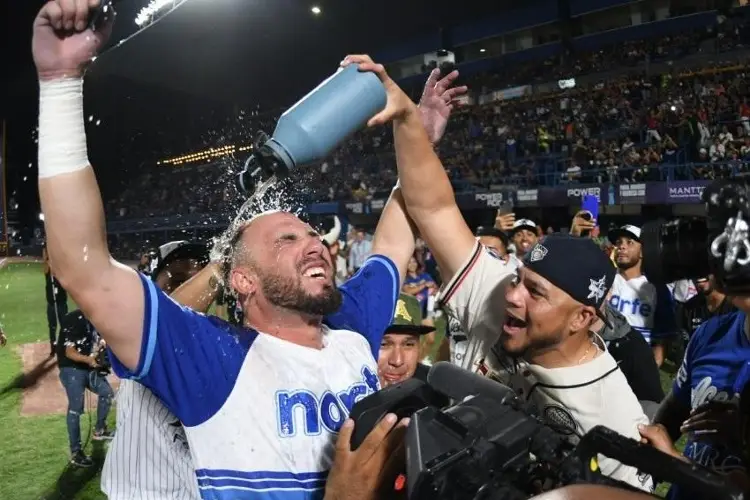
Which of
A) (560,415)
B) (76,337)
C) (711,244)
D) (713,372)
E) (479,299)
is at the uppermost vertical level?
(711,244)

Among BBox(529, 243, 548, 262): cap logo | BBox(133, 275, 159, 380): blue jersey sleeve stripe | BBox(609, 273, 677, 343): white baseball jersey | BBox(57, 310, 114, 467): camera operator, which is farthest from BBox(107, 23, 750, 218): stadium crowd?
BBox(133, 275, 159, 380): blue jersey sleeve stripe

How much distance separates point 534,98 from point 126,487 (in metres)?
24.7

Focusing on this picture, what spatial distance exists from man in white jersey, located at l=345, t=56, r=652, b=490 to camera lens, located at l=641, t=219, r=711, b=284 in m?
0.60

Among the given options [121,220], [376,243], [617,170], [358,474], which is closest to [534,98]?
[617,170]

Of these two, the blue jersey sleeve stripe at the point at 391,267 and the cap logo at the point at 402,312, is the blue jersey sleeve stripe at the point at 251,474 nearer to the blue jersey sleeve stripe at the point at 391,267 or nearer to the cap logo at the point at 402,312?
the blue jersey sleeve stripe at the point at 391,267

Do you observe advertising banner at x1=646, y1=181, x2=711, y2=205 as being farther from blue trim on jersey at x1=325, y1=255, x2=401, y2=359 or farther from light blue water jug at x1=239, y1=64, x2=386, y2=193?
light blue water jug at x1=239, y1=64, x2=386, y2=193

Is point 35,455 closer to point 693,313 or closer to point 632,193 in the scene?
point 693,313

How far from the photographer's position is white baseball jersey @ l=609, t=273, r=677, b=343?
580 centimetres

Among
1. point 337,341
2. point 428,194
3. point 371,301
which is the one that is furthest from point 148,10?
point 337,341

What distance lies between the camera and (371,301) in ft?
8.21

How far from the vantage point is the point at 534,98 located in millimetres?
24609

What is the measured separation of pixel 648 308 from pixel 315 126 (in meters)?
4.82

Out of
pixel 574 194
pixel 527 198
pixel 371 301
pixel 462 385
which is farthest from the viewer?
pixel 527 198

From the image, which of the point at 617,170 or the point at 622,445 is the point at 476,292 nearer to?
the point at 622,445
